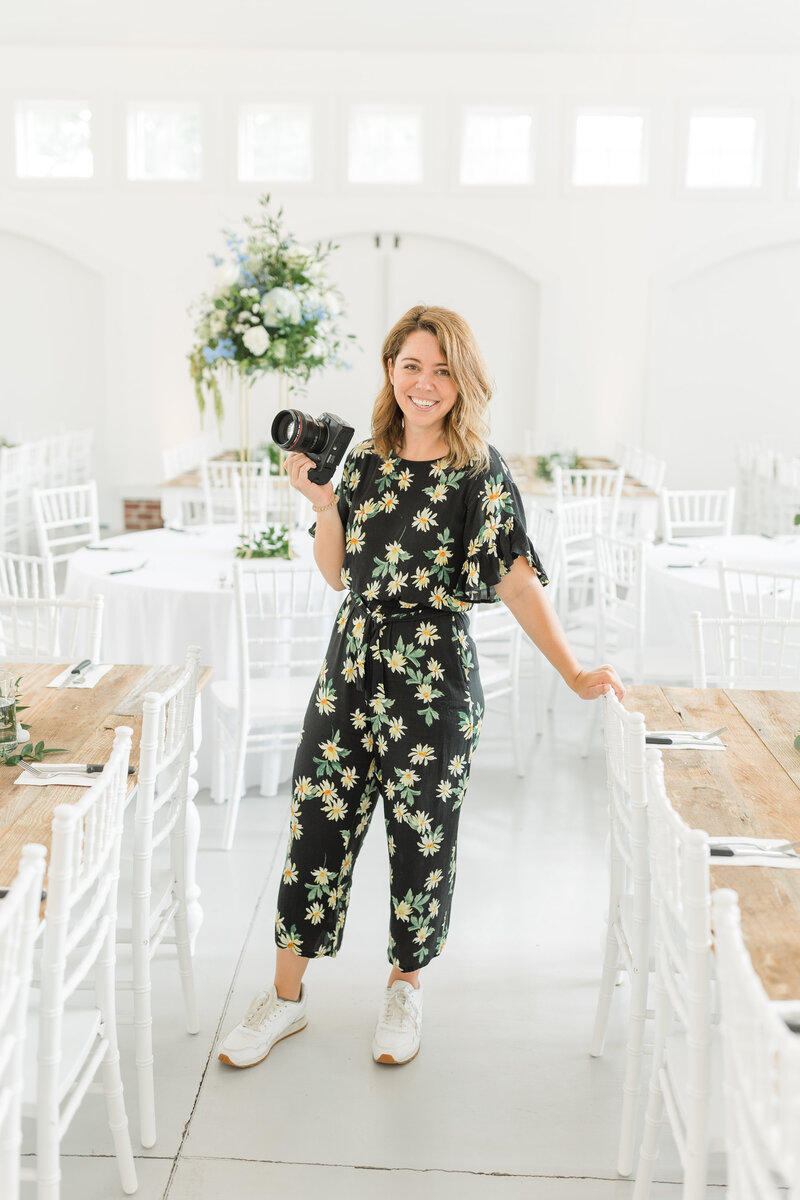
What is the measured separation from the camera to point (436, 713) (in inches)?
92.3

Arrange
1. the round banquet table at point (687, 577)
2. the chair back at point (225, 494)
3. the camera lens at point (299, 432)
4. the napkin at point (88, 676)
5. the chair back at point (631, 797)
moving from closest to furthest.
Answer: the chair back at point (631, 797), the camera lens at point (299, 432), the napkin at point (88, 676), the round banquet table at point (687, 577), the chair back at point (225, 494)

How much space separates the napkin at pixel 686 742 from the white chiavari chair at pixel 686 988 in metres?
0.55

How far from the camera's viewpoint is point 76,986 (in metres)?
1.88

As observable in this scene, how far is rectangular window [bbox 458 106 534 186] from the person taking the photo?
9.66 metres

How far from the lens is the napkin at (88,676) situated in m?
2.75

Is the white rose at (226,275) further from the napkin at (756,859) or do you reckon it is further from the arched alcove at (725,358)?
the arched alcove at (725,358)

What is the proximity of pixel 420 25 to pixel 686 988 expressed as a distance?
8742mm

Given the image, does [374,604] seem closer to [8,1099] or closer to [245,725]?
[8,1099]

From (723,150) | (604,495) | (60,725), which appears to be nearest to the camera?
(60,725)

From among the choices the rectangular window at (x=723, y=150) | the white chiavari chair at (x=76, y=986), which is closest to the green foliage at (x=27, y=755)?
the white chiavari chair at (x=76, y=986)

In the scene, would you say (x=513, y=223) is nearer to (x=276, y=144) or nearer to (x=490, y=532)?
(x=276, y=144)

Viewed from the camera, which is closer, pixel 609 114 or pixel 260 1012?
pixel 260 1012

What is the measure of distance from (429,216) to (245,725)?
703cm

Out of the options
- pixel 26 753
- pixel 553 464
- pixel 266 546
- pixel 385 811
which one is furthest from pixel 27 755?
pixel 553 464
